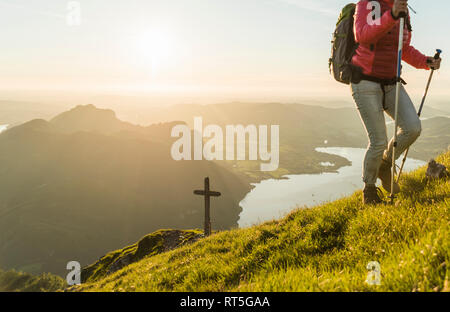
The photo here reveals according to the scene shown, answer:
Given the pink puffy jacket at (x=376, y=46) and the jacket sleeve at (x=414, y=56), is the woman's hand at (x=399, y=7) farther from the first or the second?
the jacket sleeve at (x=414, y=56)

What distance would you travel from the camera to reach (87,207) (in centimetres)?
19588

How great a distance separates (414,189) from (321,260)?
3.02 m

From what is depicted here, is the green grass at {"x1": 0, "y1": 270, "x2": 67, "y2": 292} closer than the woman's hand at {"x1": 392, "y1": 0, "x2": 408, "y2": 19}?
No

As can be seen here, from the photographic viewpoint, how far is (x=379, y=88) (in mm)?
5195

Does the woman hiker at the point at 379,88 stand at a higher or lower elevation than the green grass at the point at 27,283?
higher

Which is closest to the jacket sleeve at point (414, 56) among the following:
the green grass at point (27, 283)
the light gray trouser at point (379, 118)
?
the light gray trouser at point (379, 118)

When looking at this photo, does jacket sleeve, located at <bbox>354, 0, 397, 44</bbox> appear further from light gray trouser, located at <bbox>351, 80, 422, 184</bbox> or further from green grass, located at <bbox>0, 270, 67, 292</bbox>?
green grass, located at <bbox>0, 270, 67, 292</bbox>

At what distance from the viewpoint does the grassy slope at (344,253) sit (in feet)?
9.48

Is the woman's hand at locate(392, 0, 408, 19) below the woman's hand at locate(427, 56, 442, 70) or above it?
above

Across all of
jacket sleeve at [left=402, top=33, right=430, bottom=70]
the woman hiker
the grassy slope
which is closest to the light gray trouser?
the woman hiker

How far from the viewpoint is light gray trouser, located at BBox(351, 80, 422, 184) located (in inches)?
204

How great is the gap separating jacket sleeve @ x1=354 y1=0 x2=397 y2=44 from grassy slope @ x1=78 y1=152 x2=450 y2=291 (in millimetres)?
3003
